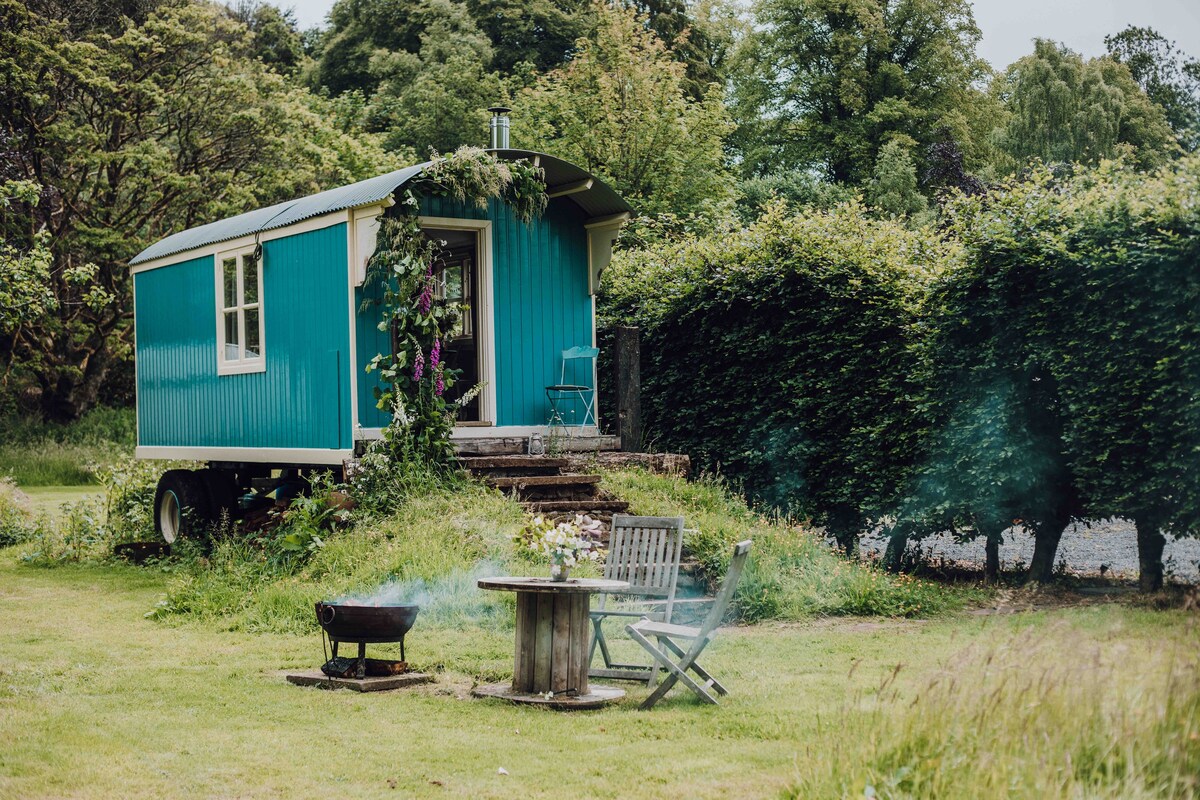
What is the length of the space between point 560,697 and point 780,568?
354 cm

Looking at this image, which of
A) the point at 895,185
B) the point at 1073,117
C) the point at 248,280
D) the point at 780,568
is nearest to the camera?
the point at 780,568

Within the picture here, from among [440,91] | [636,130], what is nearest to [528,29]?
[440,91]

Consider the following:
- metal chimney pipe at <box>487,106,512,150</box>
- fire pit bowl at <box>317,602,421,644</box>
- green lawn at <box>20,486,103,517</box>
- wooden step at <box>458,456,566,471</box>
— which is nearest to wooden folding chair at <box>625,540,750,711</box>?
fire pit bowl at <box>317,602,421,644</box>

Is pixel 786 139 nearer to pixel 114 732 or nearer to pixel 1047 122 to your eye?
pixel 1047 122

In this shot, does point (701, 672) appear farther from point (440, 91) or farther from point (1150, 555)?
point (440, 91)

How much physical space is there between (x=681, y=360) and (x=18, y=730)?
8524mm

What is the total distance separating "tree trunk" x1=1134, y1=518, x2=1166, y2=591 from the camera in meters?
9.02

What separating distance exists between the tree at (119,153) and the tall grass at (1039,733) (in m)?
21.4

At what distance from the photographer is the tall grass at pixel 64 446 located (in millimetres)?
22672

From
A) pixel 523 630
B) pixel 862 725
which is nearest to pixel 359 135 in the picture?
pixel 523 630

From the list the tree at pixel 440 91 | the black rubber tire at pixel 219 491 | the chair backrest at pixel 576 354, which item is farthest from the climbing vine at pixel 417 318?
the tree at pixel 440 91

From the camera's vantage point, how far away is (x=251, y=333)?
44.5 ft

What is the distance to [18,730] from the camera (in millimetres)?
5797

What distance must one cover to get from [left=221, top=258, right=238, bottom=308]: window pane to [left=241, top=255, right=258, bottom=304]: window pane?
287 mm
